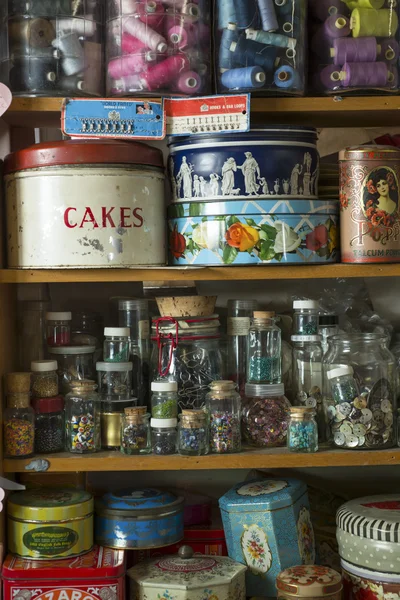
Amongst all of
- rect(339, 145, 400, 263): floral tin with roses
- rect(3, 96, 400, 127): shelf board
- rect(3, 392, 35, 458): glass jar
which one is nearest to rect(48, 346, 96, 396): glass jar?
rect(3, 392, 35, 458): glass jar

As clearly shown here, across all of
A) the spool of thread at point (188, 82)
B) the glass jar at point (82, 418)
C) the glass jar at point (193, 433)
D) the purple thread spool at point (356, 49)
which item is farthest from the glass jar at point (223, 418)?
the purple thread spool at point (356, 49)

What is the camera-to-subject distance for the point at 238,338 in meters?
1.82

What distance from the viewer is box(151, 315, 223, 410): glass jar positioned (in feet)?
5.71

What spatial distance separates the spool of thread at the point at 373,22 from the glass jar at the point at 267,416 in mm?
720

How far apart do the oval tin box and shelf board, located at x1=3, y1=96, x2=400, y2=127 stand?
78 centimetres

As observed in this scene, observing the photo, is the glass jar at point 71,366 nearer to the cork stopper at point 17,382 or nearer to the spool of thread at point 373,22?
the cork stopper at point 17,382

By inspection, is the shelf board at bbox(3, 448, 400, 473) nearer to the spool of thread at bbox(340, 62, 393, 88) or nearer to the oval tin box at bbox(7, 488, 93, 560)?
the oval tin box at bbox(7, 488, 93, 560)

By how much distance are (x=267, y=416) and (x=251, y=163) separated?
519 millimetres

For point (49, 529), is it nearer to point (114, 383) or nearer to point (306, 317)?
point (114, 383)

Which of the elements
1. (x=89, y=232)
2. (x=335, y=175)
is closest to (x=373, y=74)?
(x=335, y=175)

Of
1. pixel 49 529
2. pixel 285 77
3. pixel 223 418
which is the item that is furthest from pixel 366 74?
pixel 49 529

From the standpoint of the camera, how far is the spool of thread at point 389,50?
1626 millimetres

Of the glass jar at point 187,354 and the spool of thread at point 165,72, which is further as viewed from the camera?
the glass jar at point 187,354

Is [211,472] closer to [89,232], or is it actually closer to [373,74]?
[89,232]
